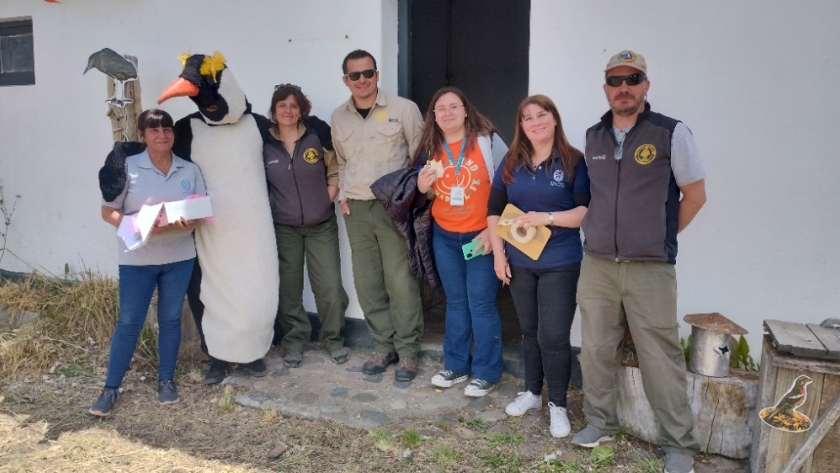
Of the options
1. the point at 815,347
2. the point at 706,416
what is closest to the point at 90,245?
the point at 706,416

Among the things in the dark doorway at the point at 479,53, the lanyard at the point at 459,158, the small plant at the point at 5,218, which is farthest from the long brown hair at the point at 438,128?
the small plant at the point at 5,218

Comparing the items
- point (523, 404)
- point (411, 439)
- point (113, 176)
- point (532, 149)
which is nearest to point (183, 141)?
point (113, 176)

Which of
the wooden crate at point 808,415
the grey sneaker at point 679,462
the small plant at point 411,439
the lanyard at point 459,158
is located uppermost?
the lanyard at point 459,158

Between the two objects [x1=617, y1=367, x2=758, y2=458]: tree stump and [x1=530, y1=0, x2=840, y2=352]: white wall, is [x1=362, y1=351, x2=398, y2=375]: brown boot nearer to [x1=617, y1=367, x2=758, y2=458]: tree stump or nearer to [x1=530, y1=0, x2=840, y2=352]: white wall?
[x1=617, y1=367, x2=758, y2=458]: tree stump

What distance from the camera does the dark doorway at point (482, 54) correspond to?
6.98 meters

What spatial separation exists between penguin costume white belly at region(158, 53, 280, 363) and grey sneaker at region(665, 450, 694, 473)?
95.0 inches

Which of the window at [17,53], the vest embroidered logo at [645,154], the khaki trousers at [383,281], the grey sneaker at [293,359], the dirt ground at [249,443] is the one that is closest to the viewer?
the vest embroidered logo at [645,154]

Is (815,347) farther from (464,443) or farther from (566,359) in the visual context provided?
(464,443)

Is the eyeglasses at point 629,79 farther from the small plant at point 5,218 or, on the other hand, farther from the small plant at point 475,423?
the small plant at point 5,218

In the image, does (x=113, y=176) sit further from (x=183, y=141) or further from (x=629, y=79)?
(x=629, y=79)

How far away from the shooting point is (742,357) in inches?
133

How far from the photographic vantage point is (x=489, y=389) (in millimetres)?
3785

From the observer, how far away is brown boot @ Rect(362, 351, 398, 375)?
13.6 feet

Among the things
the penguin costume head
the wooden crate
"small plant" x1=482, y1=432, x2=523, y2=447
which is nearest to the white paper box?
the penguin costume head
